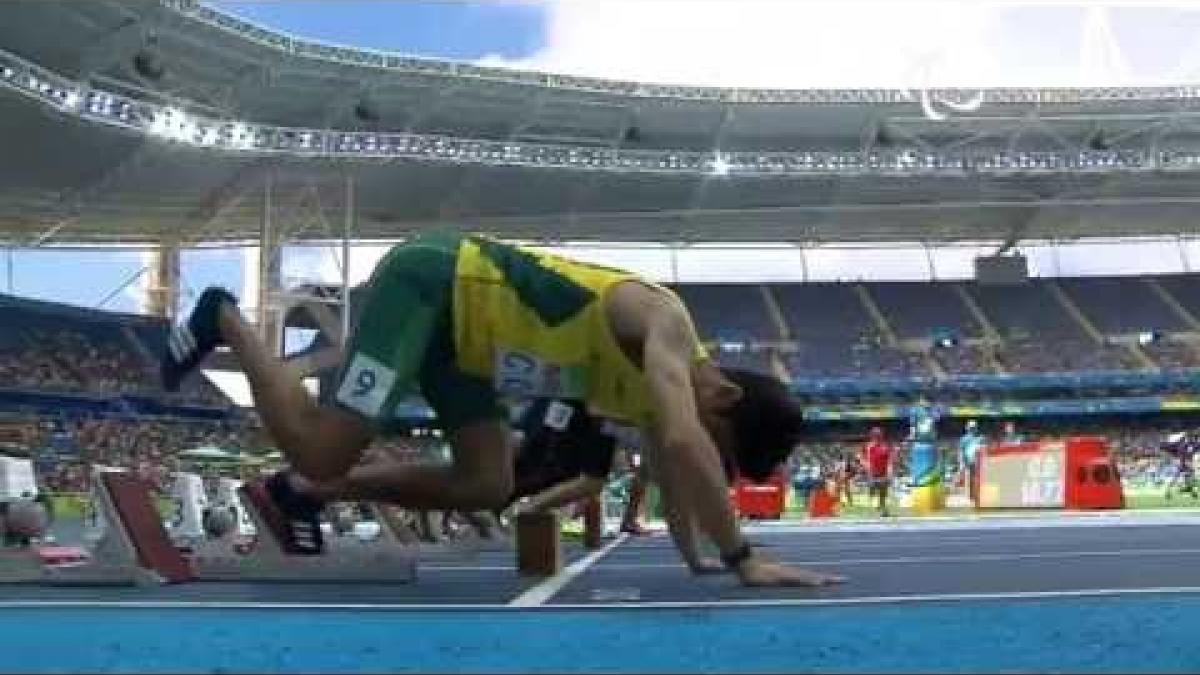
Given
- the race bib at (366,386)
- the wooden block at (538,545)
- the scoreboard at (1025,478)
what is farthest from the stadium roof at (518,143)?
the race bib at (366,386)

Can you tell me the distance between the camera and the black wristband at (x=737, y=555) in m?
4.19

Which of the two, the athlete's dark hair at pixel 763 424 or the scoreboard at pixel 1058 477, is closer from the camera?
the athlete's dark hair at pixel 763 424

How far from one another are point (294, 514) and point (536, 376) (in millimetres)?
2294

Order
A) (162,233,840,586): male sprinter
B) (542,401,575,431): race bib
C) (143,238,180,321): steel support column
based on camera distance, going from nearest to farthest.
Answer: (162,233,840,586): male sprinter < (542,401,575,431): race bib < (143,238,180,321): steel support column

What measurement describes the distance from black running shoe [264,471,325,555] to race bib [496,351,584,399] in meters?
2.07

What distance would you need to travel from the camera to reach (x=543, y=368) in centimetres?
407

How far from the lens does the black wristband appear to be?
4.19m

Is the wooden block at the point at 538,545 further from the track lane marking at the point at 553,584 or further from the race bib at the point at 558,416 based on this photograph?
the race bib at the point at 558,416

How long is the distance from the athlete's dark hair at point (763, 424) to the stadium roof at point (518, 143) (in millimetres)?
28215

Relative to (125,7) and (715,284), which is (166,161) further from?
(715,284)

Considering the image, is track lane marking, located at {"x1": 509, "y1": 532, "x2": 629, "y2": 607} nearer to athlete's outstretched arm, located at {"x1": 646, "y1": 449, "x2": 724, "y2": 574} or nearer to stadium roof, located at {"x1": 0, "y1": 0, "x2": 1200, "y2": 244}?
athlete's outstretched arm, located at {"x1": 646, "y1": 449, "x2": 724, "y2": 574}

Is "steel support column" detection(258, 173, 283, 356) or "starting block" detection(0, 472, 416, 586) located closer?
"starting block" detection(0, 472, 416, 586)

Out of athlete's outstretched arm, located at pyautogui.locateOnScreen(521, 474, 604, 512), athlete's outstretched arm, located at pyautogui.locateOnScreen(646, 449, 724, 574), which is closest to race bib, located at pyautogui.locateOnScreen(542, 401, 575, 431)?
athlete's outstretched arm, located at pyautogui.locateOnScreen(521, 474, 604, 512)

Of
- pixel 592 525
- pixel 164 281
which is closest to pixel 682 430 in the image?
pixel 592 525
